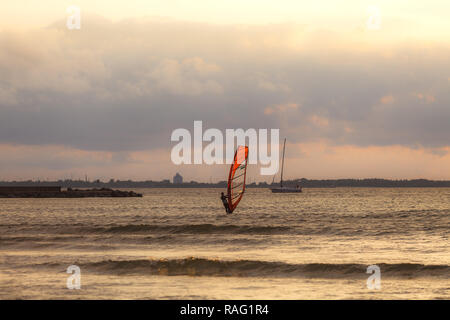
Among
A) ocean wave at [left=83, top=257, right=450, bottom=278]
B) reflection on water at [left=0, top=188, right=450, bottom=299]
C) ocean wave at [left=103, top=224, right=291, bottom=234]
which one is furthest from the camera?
ocean wave at [left=103, top=224, right=291, bottom=234]

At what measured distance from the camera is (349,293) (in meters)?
18.5

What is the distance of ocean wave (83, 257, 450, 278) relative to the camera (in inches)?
886

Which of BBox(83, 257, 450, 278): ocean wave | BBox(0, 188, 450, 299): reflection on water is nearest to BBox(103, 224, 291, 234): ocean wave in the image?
BBox(0, 188, 450, 299): reflection on water

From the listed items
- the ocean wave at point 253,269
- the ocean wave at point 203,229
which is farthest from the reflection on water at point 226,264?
the ocean wave at point 203,229

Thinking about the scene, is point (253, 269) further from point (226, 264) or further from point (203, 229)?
point (203, 229)

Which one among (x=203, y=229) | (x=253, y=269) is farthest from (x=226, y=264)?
(x=203, y=229)

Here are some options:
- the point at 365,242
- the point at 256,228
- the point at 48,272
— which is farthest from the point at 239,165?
the point at 48,272

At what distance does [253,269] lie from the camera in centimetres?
2381

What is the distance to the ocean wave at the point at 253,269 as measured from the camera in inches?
886

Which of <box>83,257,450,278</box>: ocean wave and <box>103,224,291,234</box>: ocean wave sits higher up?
<box>83,257,450,278</box>: ocean wave

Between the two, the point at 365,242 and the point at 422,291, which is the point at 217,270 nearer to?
the point at 422,291

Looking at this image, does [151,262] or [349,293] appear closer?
[349,293]

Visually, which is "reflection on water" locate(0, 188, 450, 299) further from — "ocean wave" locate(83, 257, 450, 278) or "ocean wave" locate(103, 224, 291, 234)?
"ocean wave" locate(103, 224, 291, 234)

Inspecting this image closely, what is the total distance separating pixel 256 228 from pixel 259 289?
87.1ft
